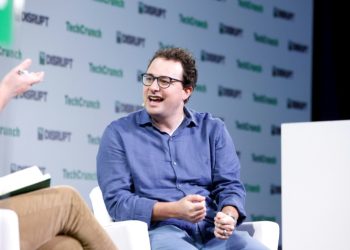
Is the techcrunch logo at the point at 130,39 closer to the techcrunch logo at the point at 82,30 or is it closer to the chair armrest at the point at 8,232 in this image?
the techcrunch logo at the point at 82,30

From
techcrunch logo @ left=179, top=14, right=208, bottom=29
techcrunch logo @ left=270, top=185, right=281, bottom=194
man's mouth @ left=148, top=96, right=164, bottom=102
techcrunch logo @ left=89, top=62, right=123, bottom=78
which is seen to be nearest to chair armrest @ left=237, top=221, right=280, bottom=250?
man's mouth @ left=148, top=96, right=164, bottom=102

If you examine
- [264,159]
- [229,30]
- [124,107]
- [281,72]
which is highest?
[229,30]

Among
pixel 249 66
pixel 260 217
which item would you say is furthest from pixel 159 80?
pixel 260 217

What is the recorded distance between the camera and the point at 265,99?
6.77 metres

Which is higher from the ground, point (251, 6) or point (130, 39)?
point (251, 6)

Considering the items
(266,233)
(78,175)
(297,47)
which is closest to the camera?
(266,233)

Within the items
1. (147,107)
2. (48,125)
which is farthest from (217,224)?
(48,125)

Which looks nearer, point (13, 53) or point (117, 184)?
point (117, 184)

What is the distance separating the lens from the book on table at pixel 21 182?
244 cm

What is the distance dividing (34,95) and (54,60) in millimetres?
300

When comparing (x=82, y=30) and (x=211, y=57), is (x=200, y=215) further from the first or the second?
(x=211, y=57)

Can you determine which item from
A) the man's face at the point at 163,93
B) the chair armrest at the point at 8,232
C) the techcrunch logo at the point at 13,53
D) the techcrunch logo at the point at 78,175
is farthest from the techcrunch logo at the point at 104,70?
the chair armrest at the point at 8,232

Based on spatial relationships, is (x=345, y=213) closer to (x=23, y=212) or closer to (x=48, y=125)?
(x=23, y=212)

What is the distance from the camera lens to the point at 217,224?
299cm
